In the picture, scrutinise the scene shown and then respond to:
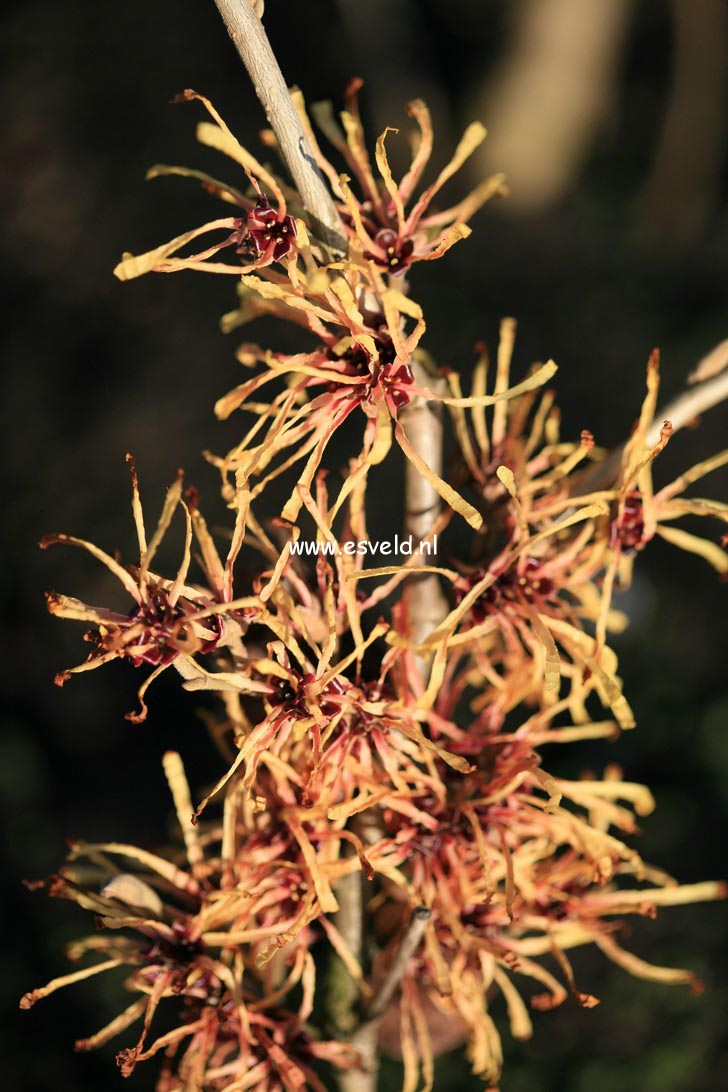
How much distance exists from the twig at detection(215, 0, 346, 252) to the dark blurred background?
86.0 inches

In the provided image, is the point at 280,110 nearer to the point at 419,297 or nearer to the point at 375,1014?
the point at 375,1014

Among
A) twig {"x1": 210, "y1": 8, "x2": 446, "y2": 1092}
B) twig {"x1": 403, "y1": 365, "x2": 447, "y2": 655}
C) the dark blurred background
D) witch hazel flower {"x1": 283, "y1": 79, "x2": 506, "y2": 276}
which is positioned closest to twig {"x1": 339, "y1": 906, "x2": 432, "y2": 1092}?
twig {"x1": 210, "y1": 8, "x2": 446, "y2": 1092}

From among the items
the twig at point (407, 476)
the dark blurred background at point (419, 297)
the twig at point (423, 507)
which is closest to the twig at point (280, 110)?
the twig at point (407, 476)

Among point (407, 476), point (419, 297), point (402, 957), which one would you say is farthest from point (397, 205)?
point (419, 297)

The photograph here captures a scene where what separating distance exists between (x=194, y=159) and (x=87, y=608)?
3.60m

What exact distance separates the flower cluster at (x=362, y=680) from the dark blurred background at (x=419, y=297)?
1.64m

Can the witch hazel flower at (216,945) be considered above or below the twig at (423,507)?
below

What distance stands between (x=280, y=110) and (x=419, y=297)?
2.96m

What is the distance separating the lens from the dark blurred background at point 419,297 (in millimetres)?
2637

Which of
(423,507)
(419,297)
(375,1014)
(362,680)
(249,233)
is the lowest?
(375,1014)

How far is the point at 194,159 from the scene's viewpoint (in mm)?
3910

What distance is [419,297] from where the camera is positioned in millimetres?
3572

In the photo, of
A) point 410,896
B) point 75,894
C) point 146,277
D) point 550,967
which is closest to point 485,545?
point 410,896

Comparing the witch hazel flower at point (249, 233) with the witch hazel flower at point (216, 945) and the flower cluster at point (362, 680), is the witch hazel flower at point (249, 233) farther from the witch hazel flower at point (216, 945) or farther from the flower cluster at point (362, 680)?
the witch hazel flower at point (216, 945)
